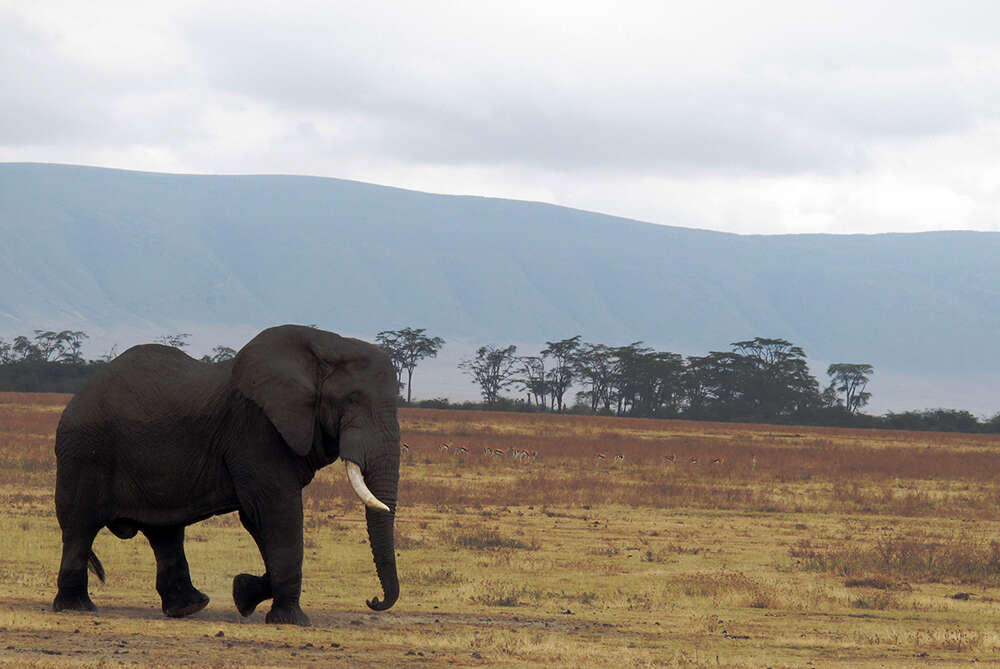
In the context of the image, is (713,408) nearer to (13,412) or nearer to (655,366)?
(655,366)

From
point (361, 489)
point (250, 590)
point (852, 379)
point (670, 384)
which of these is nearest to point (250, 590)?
point (250, 590)

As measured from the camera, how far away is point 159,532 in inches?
542

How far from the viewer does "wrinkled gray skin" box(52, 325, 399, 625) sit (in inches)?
505

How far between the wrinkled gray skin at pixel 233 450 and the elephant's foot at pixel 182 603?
13 millimetres

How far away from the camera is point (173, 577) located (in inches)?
539

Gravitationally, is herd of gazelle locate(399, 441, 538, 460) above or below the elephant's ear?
below

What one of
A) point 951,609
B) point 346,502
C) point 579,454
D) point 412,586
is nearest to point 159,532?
point 412,586

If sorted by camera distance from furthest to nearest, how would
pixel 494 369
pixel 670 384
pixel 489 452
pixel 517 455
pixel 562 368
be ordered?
1. pixel 494 369
2. pixel 562 368
3. pixel 670 384
4. pixel 489 452
5. pixel 517 455

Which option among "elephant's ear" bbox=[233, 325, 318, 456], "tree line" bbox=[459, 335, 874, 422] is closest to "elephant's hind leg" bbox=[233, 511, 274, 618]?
"elephant's ear" bbox=[233, 325, 318, 456]

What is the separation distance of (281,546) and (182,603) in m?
1.37

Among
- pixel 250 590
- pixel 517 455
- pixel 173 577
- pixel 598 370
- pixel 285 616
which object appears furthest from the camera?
pixel 598 370

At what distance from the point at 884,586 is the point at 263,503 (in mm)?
8945

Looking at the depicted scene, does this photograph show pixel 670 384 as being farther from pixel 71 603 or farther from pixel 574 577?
pixel 71 603

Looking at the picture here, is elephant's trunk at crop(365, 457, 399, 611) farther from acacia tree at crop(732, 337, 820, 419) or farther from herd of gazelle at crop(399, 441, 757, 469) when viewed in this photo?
acacia tree at crop(732, 337, 820, 419)
